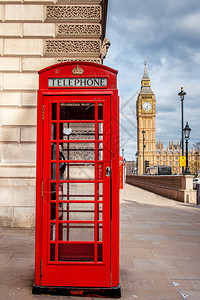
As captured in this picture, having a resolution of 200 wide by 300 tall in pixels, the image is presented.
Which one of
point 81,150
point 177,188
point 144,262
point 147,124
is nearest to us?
point 81,150

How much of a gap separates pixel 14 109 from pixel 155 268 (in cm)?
532

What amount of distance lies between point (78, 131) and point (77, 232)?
1320mm

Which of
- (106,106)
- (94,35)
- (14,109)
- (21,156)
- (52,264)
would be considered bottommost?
(52,264)

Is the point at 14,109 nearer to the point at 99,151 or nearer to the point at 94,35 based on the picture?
the point at 94,35

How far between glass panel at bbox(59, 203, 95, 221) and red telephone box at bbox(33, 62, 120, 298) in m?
0.07

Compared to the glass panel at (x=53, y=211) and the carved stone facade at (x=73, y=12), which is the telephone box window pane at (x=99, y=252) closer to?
the glass panel at (x=53, y=211)

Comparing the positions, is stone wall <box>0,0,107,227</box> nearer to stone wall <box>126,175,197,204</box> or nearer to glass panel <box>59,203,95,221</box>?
glass panel <box>59,203,95,221</box>

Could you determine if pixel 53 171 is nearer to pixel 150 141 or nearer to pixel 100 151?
pixel 100 151

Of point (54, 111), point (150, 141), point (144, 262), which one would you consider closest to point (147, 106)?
point (150, 141)

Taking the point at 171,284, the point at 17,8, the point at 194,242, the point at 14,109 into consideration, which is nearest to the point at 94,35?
the point at 17,8

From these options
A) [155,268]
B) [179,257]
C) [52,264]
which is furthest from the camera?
[179,257]

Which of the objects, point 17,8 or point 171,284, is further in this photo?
point 17,8

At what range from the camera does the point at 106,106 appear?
334 centimetres

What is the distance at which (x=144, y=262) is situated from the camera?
4.55 metres
